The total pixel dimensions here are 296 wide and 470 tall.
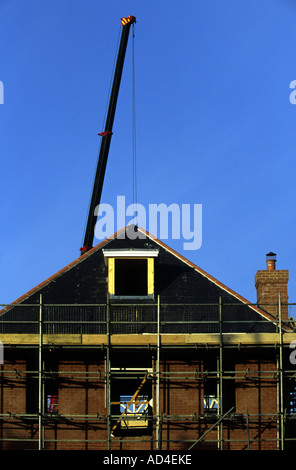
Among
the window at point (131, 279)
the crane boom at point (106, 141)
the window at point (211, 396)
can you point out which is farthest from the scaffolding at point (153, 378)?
the crane boom at point (106, 141)

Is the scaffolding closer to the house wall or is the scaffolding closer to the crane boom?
the house wall

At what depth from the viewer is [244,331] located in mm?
32031

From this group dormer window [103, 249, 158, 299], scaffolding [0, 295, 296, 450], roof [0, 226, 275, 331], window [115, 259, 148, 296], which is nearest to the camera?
scaffolding [0, 295, 296, 450]

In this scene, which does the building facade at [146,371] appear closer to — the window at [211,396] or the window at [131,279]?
the window at [211,396]

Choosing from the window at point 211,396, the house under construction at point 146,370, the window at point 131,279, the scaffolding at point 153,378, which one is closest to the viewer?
the scaffolding at point 153,378

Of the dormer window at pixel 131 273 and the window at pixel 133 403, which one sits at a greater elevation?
the dormer window at pixel 131 273

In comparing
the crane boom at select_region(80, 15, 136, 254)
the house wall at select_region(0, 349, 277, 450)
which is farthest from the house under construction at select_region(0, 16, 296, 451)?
the crane boom at select_region(80, 15, 136, 254)

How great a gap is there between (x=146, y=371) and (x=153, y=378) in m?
0.38

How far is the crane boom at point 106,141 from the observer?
44.7 metres

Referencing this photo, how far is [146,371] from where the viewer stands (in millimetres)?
31625

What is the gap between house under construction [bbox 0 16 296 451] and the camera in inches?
1226

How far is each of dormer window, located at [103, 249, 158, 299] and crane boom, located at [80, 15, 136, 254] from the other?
7530 mm

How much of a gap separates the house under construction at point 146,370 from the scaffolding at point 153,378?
0.03 metres

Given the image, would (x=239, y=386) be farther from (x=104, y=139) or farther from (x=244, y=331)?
(x=104, y=139)
